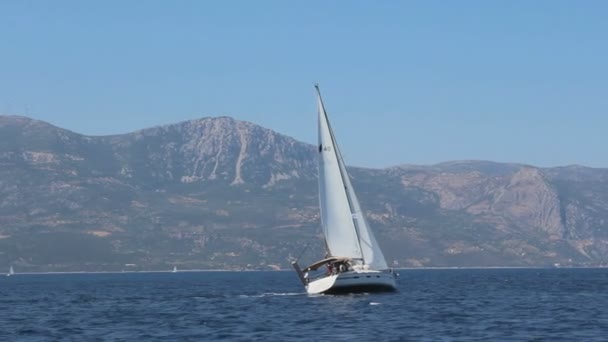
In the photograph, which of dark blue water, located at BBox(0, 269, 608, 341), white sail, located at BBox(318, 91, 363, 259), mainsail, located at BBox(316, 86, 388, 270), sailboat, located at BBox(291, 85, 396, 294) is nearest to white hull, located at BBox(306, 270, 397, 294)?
sailboat, located at BBox(291, 85, 396, 294)

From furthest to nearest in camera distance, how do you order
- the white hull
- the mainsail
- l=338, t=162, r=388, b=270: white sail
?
l=338, t=162, r=388, b=270: white sail < the mainsail < the white hull

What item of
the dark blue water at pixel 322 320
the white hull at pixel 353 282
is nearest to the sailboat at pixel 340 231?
the white hull at pixel 353 282

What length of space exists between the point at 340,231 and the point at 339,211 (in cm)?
220

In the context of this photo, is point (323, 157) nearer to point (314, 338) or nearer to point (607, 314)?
point (607, 314)

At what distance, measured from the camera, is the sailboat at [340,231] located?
129250 mm

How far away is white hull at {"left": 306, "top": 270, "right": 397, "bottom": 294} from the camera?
12762 cm

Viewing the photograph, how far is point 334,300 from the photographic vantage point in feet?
408

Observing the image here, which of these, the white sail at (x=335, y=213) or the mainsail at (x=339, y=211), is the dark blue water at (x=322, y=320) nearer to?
the mainsail at (x=339, y=211)

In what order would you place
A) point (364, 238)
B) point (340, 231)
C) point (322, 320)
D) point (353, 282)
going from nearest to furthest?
1. point (322, 320)
2. point (353, 282)
3. point (340, 231)
4. point (364, 238)

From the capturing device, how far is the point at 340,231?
5108 inches

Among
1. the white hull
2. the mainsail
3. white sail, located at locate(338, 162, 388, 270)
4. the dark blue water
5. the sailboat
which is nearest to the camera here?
the dark blue water

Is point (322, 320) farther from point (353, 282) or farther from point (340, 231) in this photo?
point (340, 231)

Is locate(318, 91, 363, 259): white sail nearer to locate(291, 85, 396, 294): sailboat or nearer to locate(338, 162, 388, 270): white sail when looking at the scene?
locate(291, 85, 396, 294): sailboat

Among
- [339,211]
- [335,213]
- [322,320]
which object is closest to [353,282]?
[335,213]
